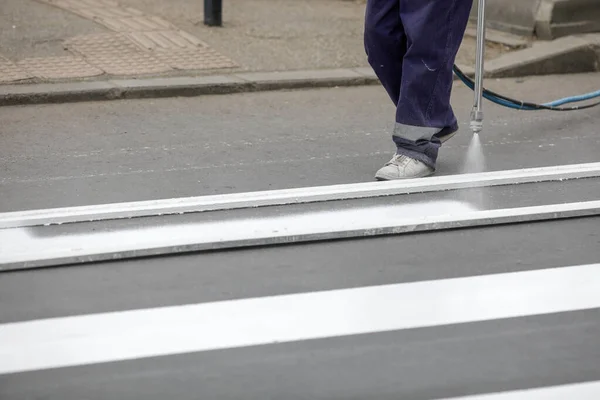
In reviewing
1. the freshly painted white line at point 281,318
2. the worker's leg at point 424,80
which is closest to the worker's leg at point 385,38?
the worker's leg at point 424,80

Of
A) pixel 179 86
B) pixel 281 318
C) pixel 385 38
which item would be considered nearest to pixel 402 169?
pixel 385 38

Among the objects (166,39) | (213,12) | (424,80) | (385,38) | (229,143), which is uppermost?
(385,38)

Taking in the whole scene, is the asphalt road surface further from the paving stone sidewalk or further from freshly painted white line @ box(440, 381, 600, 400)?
the paving stone sidewalk

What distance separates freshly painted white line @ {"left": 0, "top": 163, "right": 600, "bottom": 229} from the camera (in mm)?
4527

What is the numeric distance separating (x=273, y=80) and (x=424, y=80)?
255 cm

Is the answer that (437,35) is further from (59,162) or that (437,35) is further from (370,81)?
(370,81)

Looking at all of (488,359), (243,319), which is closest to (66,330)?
(243,319)

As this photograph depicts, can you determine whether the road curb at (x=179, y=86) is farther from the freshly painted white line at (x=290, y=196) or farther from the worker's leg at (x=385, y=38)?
the freshly painted white line at (x=290, y=196)

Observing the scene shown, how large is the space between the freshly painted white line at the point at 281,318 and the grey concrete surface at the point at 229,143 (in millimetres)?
1476

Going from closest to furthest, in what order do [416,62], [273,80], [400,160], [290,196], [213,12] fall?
[290,196]
[416,62]
[400,160]
[273,80]
[213,12]

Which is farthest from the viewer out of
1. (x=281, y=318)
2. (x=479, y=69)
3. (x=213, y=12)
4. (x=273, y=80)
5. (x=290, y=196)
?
(x=213, y=12)

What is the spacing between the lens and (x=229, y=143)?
6133mm

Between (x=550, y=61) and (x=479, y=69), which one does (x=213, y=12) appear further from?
(x=479, y=69)

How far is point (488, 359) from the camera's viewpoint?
324 cm
